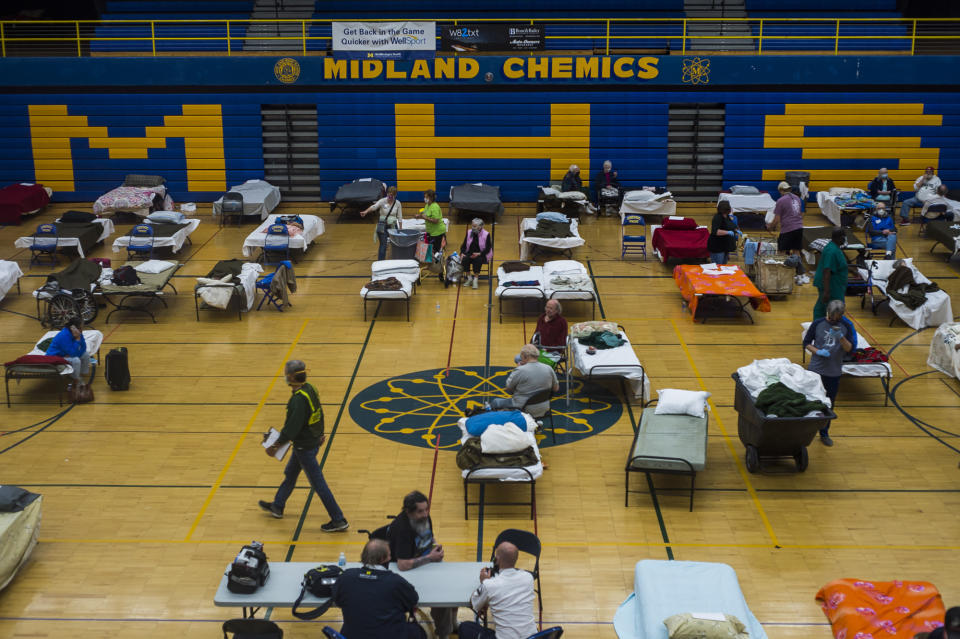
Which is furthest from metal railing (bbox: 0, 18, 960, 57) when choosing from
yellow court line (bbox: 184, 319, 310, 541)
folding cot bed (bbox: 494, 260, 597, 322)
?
yellow court line (bbox: 184, 319, 310, 541)

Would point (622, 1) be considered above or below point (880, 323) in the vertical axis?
above

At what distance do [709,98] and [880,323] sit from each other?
34.2 ft

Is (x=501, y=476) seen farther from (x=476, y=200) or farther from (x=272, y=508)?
(x=476, y=200)

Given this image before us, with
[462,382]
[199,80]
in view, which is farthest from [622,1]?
[462,382]

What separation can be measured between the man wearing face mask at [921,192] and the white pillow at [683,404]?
1432 cm

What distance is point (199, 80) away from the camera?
25.9 m

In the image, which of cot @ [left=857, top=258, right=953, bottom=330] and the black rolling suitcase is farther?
cot @ [left=857, top=258, right=953, bottom=330]

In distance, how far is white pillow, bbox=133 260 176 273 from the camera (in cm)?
1816

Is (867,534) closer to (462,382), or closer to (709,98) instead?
(462,382)

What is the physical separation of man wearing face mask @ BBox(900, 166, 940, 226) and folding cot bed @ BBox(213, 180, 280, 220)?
50.9 feet

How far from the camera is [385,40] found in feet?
83.6

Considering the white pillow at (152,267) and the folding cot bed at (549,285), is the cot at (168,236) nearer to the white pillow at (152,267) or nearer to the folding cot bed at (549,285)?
the white pillow at (152,267)

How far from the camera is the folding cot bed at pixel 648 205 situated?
2345cm

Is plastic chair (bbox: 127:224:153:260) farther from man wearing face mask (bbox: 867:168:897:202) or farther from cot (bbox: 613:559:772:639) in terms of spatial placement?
man wearing face mask (bbox: 867:168:897:202)
